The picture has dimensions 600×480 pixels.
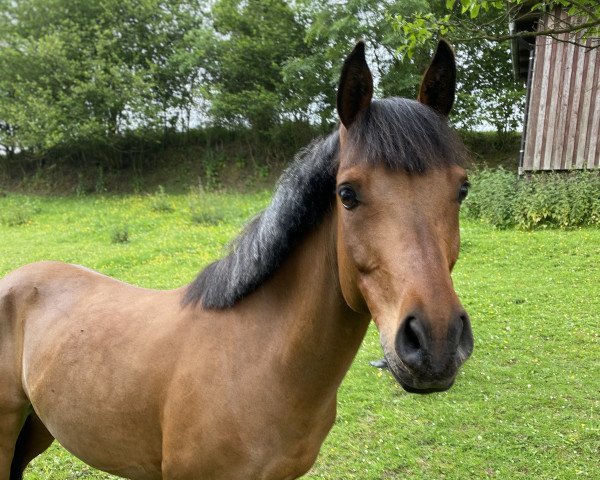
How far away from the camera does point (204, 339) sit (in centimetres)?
192

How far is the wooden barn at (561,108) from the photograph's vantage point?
966 cm

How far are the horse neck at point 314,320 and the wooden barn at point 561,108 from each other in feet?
32.7

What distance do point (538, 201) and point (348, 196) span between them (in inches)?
354

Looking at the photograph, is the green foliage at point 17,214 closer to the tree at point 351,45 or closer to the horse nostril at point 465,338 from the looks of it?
the tree at point 351,45

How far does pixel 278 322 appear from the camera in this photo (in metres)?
1.84

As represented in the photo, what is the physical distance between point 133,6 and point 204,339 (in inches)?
773

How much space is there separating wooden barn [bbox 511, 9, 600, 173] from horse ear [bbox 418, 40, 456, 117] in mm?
9649

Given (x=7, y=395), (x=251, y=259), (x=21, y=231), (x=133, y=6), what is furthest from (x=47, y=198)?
(x=251, y=259)

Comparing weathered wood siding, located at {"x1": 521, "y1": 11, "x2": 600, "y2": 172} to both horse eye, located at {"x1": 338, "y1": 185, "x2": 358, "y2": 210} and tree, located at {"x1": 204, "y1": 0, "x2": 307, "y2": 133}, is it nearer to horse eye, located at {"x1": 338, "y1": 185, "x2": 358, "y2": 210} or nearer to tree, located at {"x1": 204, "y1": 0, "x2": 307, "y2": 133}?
tree, located at {"x1": 204, "y1": 0, "x2": 307, "y2": 133}

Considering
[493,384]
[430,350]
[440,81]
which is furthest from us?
[493,384]

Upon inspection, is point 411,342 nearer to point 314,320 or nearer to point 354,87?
point 314,320

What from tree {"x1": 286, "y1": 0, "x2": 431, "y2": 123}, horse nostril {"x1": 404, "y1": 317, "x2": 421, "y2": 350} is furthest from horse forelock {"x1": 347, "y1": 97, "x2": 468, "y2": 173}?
tree {"x1": 286, "y1": 0, "x2": 431, "y2": 123}

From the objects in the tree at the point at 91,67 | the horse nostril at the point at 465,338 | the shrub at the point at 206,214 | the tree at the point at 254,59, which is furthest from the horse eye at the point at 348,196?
the tree at the point at 91,67

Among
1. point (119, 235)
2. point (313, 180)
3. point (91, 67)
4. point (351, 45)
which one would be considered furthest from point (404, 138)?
point (91, 67)
